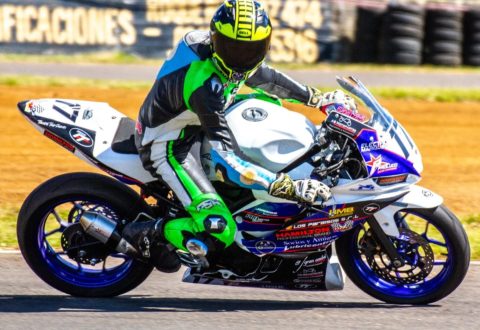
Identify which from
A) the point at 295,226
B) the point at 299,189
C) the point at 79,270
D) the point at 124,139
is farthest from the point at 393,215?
the point at 79,270

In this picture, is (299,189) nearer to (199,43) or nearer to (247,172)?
(247,172)

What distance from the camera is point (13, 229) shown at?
7590mm

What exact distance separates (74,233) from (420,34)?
1246cm

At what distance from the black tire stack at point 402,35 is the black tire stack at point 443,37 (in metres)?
0.15

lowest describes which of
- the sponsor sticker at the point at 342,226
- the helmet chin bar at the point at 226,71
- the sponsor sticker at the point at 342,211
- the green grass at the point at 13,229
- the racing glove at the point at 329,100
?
the green grass at the point at 13,229

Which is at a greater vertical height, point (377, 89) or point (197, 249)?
point (197, 249)

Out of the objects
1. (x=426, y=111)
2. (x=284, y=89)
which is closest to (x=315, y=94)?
(x=284, y=89)

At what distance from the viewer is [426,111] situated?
517 inches

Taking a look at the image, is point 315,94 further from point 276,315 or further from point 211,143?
point 276,315

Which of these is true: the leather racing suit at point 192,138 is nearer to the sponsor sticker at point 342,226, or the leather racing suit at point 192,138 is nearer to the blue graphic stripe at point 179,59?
the blue graphic stripe at point 179,59

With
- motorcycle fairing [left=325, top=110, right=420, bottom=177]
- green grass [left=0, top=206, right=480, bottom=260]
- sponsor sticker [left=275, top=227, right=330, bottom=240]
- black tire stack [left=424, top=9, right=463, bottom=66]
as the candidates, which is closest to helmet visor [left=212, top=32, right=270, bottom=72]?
motorcycle fairing [left=325, top=110, right=420, bottom=177]

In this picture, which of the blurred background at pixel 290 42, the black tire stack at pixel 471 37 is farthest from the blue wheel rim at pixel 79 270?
the black tire stack at pixel 471 37

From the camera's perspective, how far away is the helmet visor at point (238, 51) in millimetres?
5266

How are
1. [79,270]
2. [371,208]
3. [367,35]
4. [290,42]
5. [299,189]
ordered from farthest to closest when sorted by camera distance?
[367,35], [290,42], [79,270], [371,208], [299,189]
